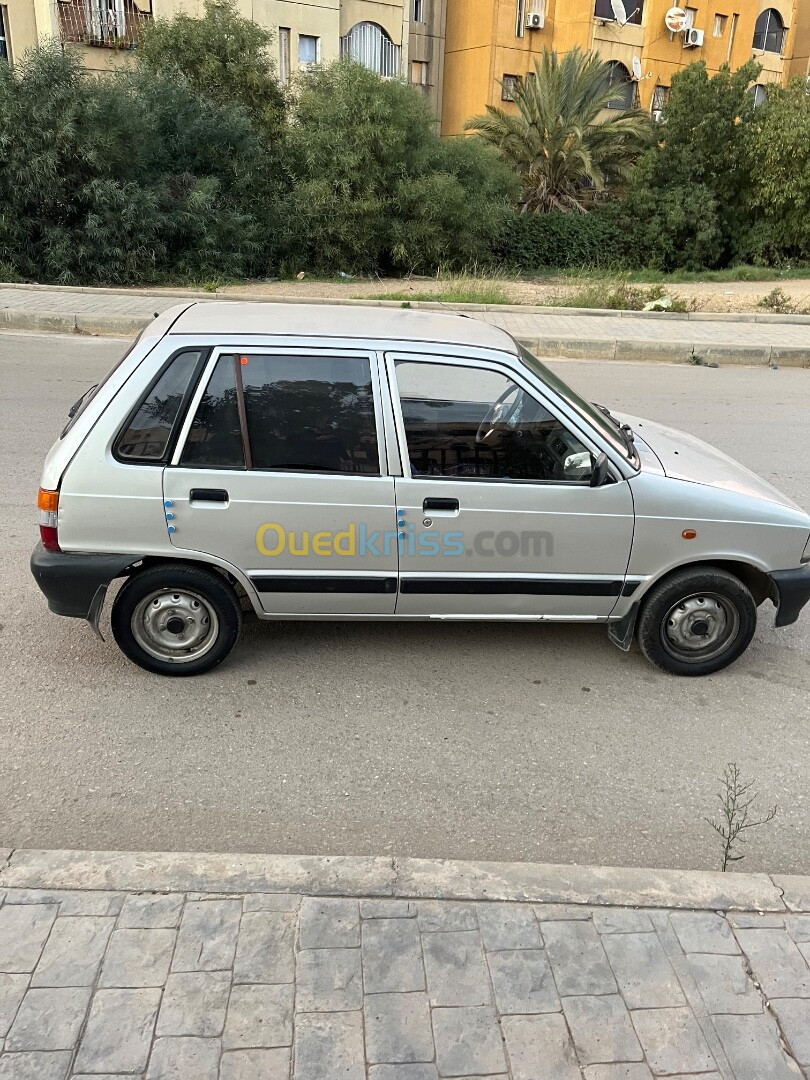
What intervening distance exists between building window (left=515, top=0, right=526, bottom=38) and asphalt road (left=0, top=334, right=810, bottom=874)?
35.0 metres

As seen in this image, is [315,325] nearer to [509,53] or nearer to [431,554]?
[431,554]

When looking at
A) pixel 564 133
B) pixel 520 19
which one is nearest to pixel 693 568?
pixel 564 133

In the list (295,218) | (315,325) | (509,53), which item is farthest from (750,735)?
(509,53)

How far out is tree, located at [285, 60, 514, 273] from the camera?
65.2 ft

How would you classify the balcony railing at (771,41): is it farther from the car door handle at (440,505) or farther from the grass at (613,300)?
the car door handle at (440,505)

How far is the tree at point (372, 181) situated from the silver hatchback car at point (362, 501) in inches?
691

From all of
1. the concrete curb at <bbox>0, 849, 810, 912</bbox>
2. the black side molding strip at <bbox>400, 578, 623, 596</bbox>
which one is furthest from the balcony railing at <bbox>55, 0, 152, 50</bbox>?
the concrete curb at <bbox>0, 849, 810, 912</bbox>

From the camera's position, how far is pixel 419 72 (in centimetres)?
3469

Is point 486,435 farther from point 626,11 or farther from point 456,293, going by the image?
point 626,11

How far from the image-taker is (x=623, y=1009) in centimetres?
236

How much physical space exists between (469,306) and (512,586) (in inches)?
496

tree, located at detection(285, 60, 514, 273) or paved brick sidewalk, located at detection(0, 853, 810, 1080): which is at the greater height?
tree, located at detection(285, 60, 514, 273)

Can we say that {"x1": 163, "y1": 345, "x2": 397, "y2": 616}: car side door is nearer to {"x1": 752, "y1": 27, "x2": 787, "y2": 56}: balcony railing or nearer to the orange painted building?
the orange painted building

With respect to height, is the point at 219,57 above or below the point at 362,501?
above
